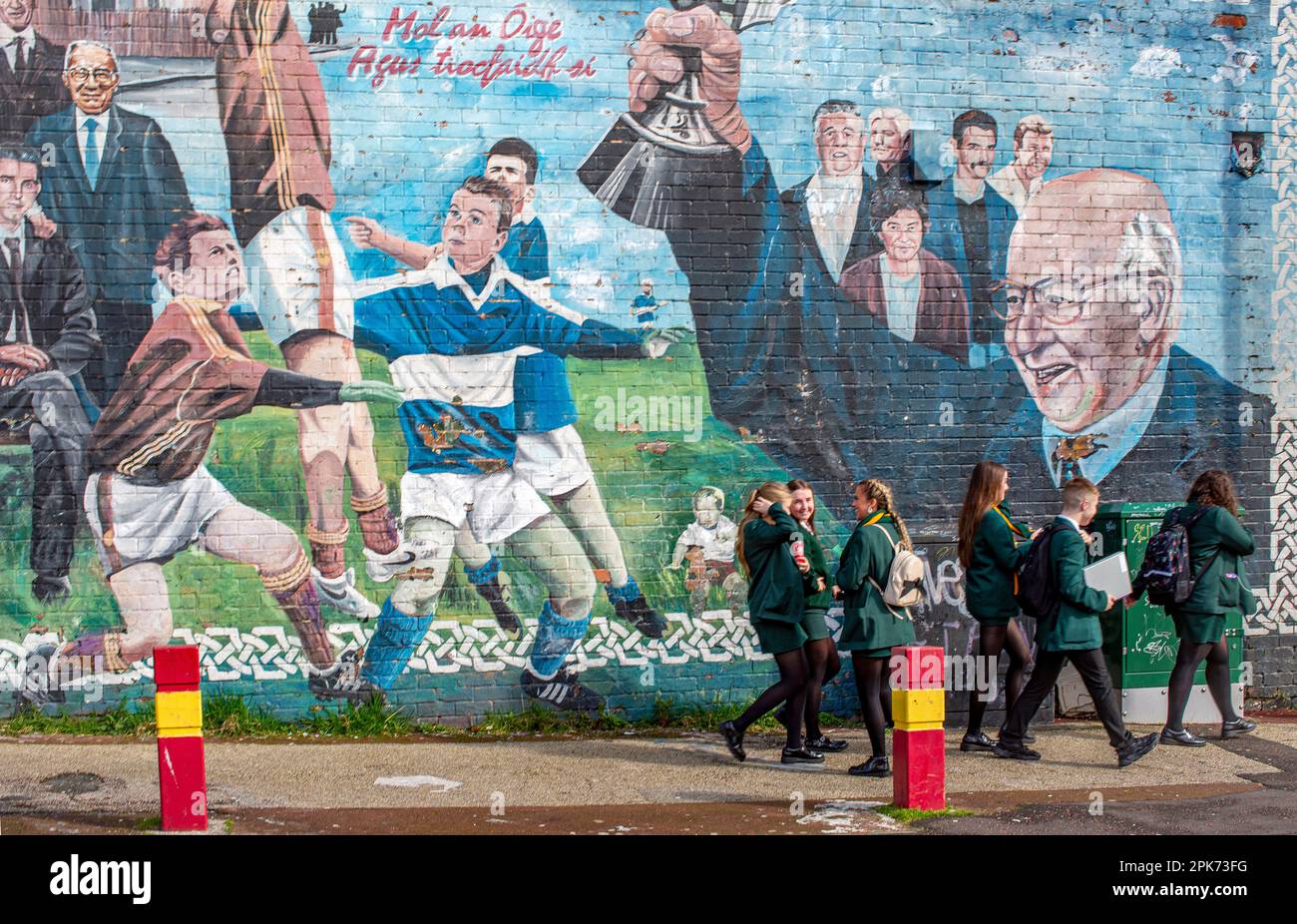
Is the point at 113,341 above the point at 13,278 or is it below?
below

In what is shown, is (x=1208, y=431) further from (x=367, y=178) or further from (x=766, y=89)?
(x=367, y=178)

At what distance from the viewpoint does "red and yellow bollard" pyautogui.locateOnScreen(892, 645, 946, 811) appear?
679cm

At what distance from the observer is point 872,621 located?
307 inches

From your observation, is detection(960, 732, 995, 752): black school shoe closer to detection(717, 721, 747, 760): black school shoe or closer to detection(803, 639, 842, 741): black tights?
detection(803, 639, 842, 741): black tights

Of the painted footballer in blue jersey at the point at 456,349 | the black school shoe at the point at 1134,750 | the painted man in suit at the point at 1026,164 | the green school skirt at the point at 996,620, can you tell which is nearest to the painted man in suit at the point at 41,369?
the painted footballer in blue jersey at the point at 456,349

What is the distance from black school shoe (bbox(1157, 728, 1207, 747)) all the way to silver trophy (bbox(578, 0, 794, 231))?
4.75 metres

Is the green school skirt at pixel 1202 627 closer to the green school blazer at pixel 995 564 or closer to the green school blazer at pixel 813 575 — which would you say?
the green school blazer at pixel 995 564

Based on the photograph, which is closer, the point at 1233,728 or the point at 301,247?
the point at 301,247

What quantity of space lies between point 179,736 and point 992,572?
16.1 ft

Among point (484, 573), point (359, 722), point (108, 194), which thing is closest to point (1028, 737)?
point (484, 573)

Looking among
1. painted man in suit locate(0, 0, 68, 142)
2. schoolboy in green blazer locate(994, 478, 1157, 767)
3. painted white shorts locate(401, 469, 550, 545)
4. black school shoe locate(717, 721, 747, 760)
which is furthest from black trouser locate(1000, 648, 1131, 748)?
painted man in suit locate(0, 0, 68, 142)

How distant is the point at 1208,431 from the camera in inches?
400

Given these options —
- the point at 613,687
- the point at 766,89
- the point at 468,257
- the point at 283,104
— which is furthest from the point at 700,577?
the point at 283,104

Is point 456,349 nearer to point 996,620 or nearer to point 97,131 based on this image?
point 97,131
